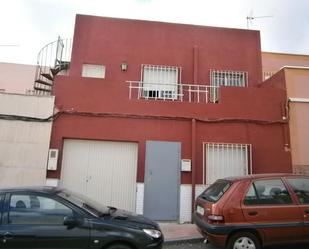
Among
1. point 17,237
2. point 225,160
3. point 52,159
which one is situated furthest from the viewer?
point 225,160

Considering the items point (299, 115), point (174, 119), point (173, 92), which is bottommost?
point (174, 119)

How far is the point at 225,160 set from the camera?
10.1 meters

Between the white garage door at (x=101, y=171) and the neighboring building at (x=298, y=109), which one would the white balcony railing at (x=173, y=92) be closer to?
the neighboring building at (x=298, y=109)

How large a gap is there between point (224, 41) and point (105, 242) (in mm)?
9790

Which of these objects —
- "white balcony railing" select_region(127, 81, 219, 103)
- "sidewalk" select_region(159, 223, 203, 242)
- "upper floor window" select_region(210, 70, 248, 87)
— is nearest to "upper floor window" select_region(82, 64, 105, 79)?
"white balcony railing" select_region(127, 81, 219, 103)

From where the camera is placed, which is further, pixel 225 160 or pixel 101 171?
pixel 225 160

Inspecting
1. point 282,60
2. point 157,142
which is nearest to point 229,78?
point 157,142

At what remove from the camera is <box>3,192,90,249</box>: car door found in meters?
5.06

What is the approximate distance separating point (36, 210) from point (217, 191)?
348cm

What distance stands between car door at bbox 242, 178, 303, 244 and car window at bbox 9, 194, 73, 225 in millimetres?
3301

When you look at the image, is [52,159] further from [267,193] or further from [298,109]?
[298,109]

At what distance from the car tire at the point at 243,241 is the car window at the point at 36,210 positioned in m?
3.02

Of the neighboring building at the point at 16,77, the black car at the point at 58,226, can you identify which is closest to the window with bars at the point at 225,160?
the black car at the point at 58,226

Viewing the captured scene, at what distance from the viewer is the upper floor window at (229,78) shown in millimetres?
12562
